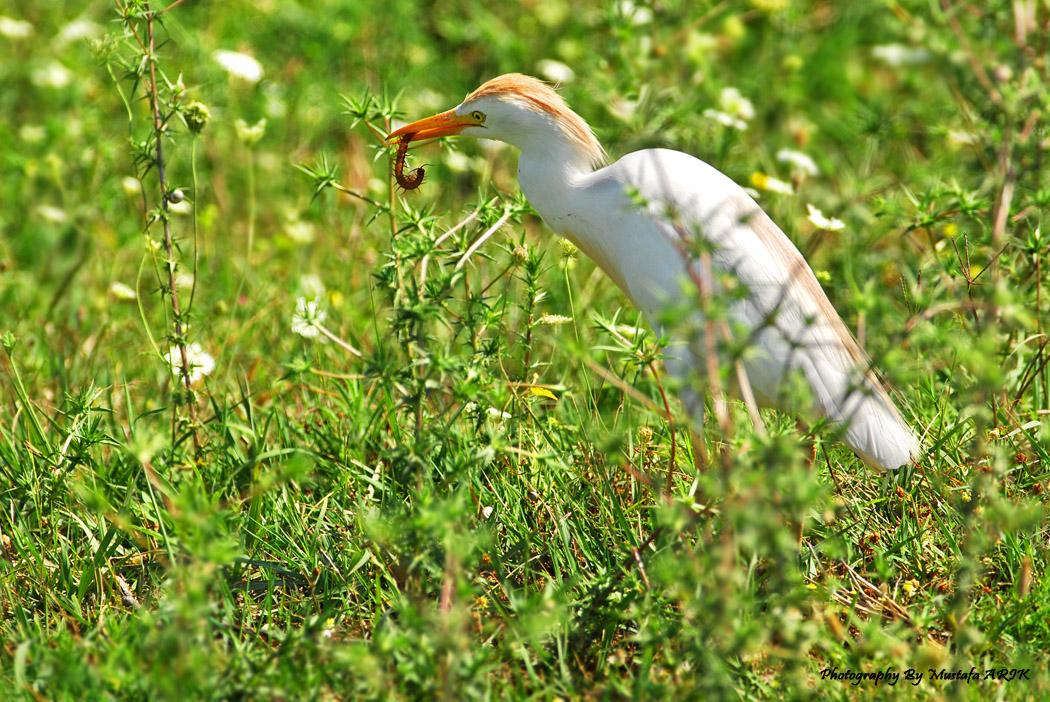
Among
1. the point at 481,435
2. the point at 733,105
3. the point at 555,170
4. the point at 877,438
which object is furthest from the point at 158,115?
the point at 733,105

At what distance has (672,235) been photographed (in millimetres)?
2750

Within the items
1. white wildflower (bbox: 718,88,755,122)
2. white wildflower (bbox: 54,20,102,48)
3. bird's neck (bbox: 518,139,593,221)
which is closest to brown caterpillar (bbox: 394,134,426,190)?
bird's neck (bbox: 518,139,593,221)

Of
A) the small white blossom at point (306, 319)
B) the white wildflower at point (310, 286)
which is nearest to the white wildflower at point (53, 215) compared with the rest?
the white wildflower at point (310, 286)

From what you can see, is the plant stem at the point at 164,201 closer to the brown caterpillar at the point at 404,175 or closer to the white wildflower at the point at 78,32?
the brown caterpillar at the point at 404,175

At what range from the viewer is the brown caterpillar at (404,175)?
2701 millimetres

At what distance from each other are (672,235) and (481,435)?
81cm

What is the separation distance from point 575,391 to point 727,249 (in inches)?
28.2

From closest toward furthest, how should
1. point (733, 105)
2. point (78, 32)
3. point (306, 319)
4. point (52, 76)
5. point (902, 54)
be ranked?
point (306, 319)
point (733, 105)
point (78, 32)
point (52, 76)
point (902, 54)

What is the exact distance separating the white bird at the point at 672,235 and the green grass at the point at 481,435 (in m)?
0.17

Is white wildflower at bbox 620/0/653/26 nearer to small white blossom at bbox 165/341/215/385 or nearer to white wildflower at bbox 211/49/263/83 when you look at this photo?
white wildflower at bbox 211/49/263/83

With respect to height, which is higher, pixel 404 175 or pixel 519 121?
pixel 519 121

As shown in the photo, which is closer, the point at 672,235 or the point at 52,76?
the point at 672,235

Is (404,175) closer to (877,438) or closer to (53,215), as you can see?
(877,438)

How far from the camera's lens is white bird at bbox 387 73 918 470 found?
2.74 metres
